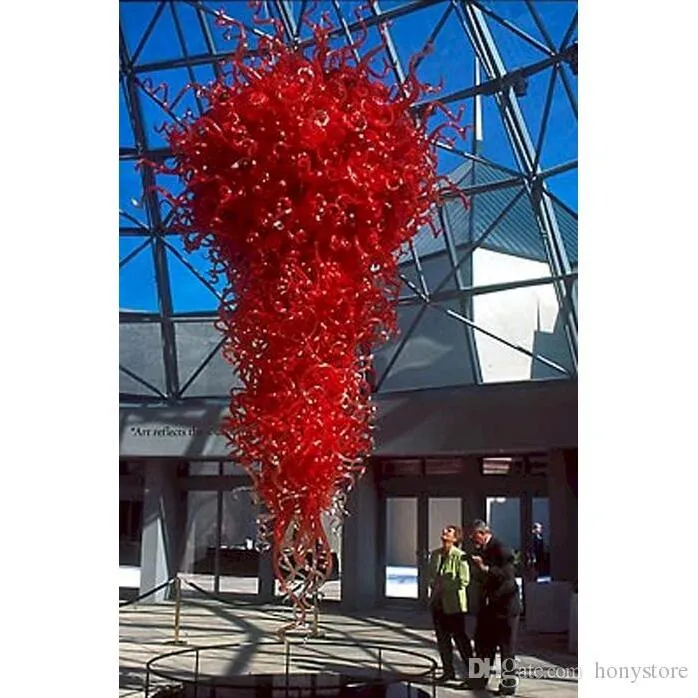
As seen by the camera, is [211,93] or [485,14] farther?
[485,14]

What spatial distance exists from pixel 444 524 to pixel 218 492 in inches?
46.5

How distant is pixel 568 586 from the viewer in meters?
4.61

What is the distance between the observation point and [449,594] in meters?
4.80

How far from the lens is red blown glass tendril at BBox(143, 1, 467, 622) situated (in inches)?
137

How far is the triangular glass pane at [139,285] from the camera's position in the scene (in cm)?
557

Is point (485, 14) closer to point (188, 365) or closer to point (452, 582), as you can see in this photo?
point (188, 365)

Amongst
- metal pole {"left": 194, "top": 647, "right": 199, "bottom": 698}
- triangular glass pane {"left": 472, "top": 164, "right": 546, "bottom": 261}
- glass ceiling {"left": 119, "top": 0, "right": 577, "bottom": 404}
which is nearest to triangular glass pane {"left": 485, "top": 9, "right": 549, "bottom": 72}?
glass ceiling {"left": 119, "top": 0, "right": 577, "bottom": 404}

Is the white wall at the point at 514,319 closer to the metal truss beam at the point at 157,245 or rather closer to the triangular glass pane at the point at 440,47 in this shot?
the triangular glass pane at the point at 440,47

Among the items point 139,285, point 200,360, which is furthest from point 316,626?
point 139,285

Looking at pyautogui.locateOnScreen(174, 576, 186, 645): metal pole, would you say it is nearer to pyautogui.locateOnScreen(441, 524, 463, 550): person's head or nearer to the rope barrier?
the rope barrier

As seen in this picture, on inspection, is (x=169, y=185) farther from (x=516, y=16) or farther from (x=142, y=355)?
(x=516, y=16)

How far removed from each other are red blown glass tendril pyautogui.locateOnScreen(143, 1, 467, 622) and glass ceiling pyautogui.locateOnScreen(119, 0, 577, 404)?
1335mm
